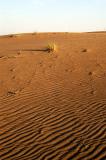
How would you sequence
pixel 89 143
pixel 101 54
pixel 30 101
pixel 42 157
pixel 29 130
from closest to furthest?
pixel 42 157 < pixel 89 143 < pixel 29 130 < pixel 30 101 < pixel 101 54

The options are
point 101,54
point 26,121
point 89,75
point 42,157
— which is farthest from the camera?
point 101,54

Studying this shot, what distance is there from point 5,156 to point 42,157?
2.42 ft

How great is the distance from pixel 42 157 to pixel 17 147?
0.72 m

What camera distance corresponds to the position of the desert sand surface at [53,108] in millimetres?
5828

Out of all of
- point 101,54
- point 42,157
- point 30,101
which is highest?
point 101,54

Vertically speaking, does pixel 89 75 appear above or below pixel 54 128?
above

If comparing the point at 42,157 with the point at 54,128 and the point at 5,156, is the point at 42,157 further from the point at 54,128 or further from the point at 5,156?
the point at 54,128

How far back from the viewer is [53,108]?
8.18 m

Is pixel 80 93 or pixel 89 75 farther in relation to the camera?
pixel 89 75

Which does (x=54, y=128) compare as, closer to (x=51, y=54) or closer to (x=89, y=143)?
(x=89, y=143)

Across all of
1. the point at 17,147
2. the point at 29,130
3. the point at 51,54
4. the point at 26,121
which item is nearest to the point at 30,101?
the point at 26,121

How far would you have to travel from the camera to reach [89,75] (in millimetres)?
11656

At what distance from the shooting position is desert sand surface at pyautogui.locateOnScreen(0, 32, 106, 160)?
583cm

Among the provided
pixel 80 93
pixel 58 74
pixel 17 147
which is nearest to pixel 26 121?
pixel 17 147
